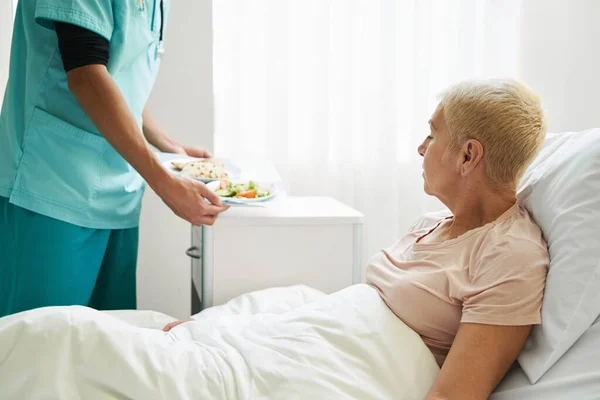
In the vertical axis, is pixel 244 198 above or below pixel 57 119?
below

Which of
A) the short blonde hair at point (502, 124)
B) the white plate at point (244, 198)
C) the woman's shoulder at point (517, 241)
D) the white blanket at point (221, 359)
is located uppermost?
the short blonde hair at point (502, 124)

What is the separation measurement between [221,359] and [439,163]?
55 cm

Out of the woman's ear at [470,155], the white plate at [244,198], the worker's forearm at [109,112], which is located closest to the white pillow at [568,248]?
the woman's ear at [470,155]

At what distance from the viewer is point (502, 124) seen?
1.05m

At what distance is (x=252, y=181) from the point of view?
1801mm

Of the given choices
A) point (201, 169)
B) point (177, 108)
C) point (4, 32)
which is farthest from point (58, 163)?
point (4, 32)

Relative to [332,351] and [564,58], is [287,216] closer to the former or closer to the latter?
[332,351]

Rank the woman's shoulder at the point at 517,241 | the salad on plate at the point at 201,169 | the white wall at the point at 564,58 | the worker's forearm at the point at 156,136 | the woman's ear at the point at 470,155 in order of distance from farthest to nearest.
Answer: the white wall at the point at 564,58 → the worker's forearm at the point at 156,136 → the salad on plate at the point at 201,169 → the woman's ear at the point at 470,155 → the woman's shoulder at the point at 517,241

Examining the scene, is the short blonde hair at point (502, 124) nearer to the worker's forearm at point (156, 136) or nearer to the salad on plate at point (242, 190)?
the salad on plate at point (242, 190)

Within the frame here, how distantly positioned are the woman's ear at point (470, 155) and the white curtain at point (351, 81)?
1.70 meters

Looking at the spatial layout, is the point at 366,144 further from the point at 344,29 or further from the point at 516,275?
the point at 516,275

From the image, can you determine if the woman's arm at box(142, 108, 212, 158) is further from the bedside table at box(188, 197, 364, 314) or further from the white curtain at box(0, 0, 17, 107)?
the white curtain at box(0, 0, 17, 107)

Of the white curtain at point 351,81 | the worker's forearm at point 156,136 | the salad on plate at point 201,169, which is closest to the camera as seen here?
the salad on plate at point 201,169

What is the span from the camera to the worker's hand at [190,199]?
1500 mm
